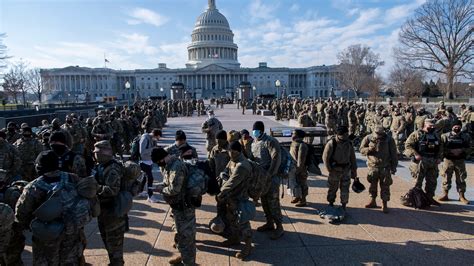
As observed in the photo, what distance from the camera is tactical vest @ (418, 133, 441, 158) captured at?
7418mm

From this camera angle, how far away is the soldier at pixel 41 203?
11.6ft

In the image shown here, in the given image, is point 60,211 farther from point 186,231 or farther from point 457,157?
point 457,157

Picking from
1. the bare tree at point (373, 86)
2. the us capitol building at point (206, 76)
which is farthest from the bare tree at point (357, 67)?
the us capitol building at point (206, 76)

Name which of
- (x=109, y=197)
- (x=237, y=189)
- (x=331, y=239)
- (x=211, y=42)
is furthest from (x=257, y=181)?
(x=211, y=42)

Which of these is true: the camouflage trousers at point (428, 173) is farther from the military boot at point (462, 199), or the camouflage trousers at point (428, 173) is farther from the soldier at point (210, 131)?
the soldier at point (210, 131)

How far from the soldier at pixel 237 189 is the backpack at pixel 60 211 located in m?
2.04

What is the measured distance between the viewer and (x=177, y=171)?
4371mm

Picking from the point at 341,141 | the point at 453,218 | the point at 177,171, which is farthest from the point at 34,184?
the point at 453,218

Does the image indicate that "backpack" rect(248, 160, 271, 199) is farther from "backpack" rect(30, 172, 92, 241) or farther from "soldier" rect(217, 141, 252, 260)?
"backpack" rect(30, 172, 92, 241)

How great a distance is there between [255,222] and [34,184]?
4.40 meters

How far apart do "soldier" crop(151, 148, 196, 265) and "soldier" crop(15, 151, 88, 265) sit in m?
1.15

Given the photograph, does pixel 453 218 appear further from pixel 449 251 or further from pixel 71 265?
pixel 71 265

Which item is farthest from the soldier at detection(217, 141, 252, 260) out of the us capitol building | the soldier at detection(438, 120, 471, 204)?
the us capitol building

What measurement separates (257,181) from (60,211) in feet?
9.57
